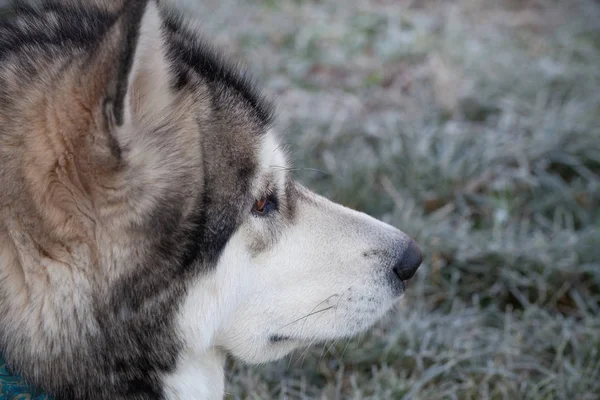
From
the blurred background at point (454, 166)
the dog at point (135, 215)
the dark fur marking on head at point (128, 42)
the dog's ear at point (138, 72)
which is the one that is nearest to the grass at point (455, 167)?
the blurred background at point (454, 166)

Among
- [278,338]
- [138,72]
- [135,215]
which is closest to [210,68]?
[138,72]

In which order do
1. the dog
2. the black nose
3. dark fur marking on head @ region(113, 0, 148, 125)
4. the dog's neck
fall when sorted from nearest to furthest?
dark fur marking on head @ region(113, 0, 148, 125) → the dog → the dog's neck → the black nose

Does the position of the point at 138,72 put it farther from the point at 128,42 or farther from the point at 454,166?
the point at 454,166

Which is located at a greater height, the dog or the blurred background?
the dog

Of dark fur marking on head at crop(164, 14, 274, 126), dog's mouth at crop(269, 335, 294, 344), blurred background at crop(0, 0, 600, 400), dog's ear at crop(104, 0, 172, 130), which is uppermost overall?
dog's ear at crop(104, 0, 172, 130)

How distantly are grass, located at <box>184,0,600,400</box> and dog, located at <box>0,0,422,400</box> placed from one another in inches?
41.0

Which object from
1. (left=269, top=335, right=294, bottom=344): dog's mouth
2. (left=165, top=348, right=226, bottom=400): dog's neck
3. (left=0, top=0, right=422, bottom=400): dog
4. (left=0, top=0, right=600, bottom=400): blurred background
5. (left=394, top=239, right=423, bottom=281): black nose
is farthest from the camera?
(left=0, top=0, right=600, bottom=400): blurred background

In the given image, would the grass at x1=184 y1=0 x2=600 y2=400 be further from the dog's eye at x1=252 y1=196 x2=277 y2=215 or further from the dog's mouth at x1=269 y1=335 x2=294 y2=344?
the dog's eye at x1=252 y1=196 x2=277 y2=215

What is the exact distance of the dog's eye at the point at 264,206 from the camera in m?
2.04

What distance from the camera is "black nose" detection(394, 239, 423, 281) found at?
7.53ft

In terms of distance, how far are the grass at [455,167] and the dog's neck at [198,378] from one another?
2.68ft

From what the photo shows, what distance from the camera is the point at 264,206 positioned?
2080 millimetres

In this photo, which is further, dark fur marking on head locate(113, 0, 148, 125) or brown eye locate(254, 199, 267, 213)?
brown eye locate(254, 199, 267, 213)

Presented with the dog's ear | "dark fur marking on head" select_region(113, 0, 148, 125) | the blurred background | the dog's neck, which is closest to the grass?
the blurred background
